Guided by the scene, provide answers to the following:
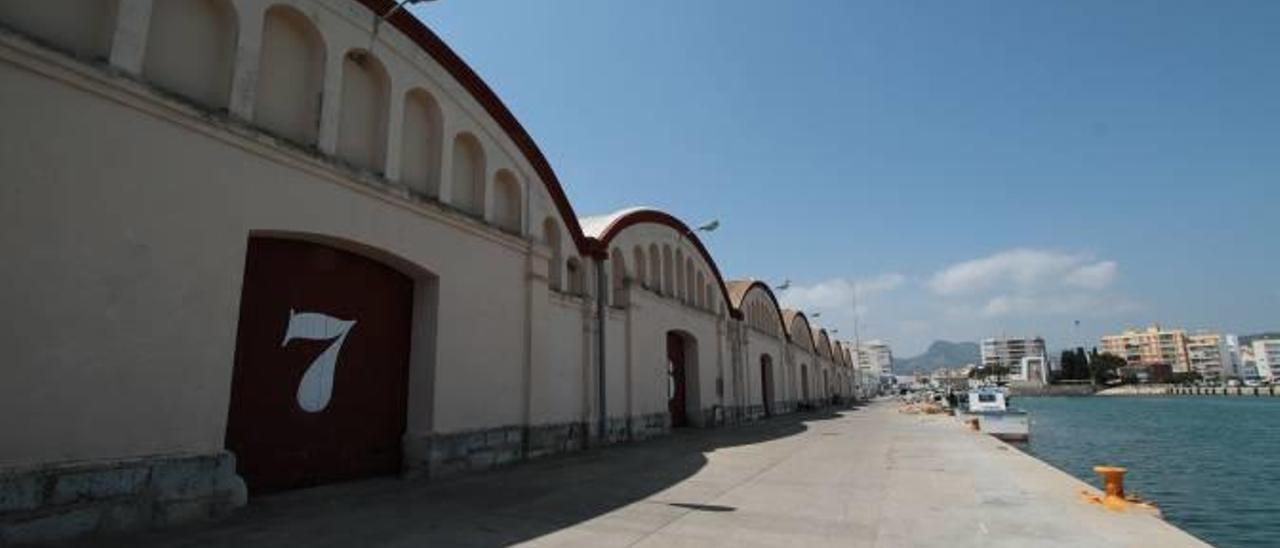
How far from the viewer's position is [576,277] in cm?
1902

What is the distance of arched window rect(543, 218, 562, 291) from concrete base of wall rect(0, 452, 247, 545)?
975 centimetres

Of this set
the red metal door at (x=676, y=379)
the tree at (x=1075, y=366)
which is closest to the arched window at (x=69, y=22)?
the red metal door at (x=676, y=379)

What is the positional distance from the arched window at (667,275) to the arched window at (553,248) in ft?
25.6

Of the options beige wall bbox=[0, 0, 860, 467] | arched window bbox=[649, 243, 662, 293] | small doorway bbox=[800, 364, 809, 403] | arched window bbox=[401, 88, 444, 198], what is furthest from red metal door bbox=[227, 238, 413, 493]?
small doorway bbox=[800, 364, 809, 403]

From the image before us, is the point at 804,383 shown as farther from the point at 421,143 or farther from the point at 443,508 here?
the point at 443,508

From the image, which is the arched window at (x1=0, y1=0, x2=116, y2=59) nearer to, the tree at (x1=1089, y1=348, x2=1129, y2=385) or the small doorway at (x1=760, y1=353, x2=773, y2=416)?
the small doorway at (x1=760, y1=353, x2=773, y2=416)

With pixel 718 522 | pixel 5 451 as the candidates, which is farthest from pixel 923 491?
pixel 5 451

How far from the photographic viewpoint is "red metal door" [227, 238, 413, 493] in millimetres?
9367

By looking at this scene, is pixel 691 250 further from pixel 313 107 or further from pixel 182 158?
pixel 182 158

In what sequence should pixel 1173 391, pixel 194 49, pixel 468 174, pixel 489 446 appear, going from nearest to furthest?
pixel 194 49 → pixel 489 446 → pixel 468 174 → pixel 1173 391

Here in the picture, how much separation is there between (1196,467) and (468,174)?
28738 mm

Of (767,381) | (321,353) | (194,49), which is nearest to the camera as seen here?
(194,49)

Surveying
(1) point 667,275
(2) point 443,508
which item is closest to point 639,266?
(1) point 667,275

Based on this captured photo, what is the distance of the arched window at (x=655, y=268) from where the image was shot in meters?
24.2
